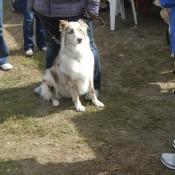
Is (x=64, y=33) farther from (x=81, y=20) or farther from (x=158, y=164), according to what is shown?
(x=158, y=164)

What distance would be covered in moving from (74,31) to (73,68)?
16.5 inches

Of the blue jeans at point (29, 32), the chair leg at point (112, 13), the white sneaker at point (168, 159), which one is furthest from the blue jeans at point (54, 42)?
the chair leg at point (112, 13)

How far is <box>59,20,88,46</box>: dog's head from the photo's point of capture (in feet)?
16.3

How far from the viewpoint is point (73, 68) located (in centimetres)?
515

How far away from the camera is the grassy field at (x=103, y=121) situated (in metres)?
4.26

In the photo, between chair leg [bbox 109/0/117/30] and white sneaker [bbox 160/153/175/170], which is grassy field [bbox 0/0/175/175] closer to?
white sneaker [bbox 160/153/175/170]

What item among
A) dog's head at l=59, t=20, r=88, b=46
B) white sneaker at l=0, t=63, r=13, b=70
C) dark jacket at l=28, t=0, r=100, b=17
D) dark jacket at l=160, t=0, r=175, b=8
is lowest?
white sneaker at l=0, t=63, r=13, b=70

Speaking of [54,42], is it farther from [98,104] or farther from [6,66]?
[6,66]

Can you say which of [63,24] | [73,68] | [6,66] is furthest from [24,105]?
[6,66]

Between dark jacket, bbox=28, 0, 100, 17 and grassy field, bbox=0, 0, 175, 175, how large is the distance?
106 cm

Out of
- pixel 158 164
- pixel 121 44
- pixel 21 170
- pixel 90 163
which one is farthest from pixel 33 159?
pixel 121 44

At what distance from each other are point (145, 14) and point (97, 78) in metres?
3.28

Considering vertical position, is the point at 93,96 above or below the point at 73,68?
below

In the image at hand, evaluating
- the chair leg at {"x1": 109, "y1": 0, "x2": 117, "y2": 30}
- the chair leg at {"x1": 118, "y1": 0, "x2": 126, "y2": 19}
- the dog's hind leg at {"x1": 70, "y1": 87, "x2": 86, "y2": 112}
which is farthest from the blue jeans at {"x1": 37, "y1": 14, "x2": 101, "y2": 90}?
the chair leg at {"x1": 118, "y1": 0, "x2": 126, "y2": 19}
